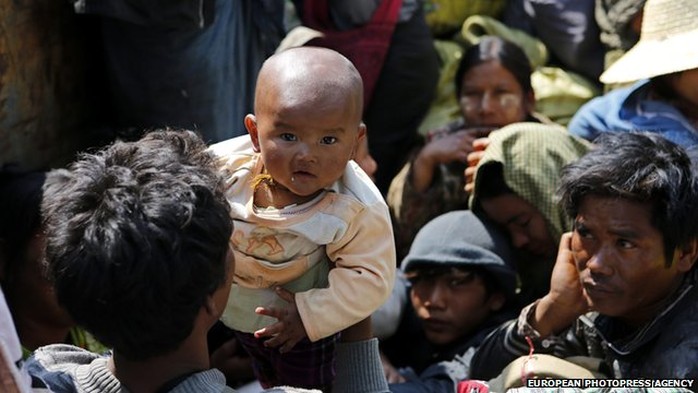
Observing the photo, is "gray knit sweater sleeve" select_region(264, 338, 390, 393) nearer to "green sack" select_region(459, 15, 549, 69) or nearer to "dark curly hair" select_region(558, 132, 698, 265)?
"dark curly hair" select_region(558, 132, 698, 265)

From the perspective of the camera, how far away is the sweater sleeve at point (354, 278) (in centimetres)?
257

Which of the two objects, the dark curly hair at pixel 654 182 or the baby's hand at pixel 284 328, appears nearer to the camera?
the baby's hand at pixel 284 328

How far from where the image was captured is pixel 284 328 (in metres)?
2.58

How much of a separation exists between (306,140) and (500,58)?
7.13 feet

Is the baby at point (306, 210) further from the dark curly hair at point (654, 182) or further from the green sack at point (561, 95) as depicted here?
the green sack at point (561, 95)

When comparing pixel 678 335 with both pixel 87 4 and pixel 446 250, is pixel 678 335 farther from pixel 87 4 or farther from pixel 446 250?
pixel 87 4

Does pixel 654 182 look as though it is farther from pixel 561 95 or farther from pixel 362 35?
pixel 561 95

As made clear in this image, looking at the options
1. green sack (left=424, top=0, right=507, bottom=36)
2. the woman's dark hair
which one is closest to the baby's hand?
the woman's dark hair

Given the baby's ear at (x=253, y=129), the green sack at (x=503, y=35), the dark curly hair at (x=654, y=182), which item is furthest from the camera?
the green sack at (x=503, y=35)

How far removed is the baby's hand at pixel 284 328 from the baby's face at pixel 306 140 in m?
0.28

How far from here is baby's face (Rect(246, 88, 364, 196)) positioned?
8.27ft

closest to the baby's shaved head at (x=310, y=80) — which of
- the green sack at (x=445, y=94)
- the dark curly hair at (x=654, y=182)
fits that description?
the dark curly hair at (x=654, y=182)

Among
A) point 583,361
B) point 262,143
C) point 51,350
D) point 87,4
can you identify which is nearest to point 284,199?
A: point 262,143

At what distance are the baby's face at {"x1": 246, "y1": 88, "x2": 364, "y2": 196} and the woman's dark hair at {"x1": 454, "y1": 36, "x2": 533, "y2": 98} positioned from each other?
208 cm
